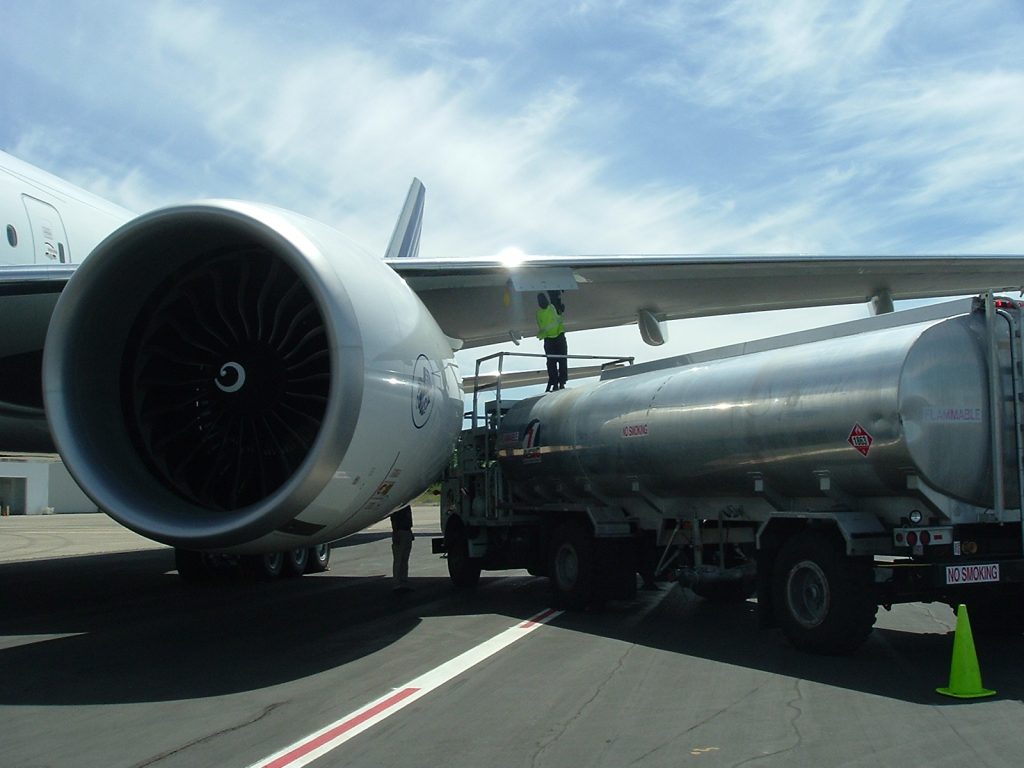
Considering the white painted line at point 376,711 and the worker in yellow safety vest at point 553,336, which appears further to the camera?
the worker in yellow safety vest at point 553,336

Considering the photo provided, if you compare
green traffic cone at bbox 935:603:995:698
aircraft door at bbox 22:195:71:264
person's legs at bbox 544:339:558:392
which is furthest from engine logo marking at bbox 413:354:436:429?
person's legs at bbox 544:339:558:392

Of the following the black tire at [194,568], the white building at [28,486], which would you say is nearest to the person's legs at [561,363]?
the black tire at [194,568]

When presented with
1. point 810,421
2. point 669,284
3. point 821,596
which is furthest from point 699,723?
point 669,284

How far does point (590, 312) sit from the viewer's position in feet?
43.5

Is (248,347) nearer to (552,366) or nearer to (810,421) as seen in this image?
(810,421)

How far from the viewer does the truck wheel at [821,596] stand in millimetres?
7688

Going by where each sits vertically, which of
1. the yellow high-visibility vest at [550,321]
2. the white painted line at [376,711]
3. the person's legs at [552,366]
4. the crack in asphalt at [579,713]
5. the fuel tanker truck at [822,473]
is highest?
the yellow high-visibility vest at [550,321]

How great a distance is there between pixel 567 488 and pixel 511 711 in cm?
557

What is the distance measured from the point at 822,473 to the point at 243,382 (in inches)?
188

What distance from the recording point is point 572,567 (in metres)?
11.2

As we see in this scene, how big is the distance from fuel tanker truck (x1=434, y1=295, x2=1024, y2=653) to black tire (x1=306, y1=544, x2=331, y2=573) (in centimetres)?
572

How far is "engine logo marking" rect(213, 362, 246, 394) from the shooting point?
8.97 metres

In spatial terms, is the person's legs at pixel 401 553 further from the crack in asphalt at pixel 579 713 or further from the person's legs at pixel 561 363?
the crack in asphalt at pixel 579 713

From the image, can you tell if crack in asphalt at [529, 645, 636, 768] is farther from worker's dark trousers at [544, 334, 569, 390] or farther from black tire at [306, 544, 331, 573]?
black tire at [306, 544, 331, 573]
